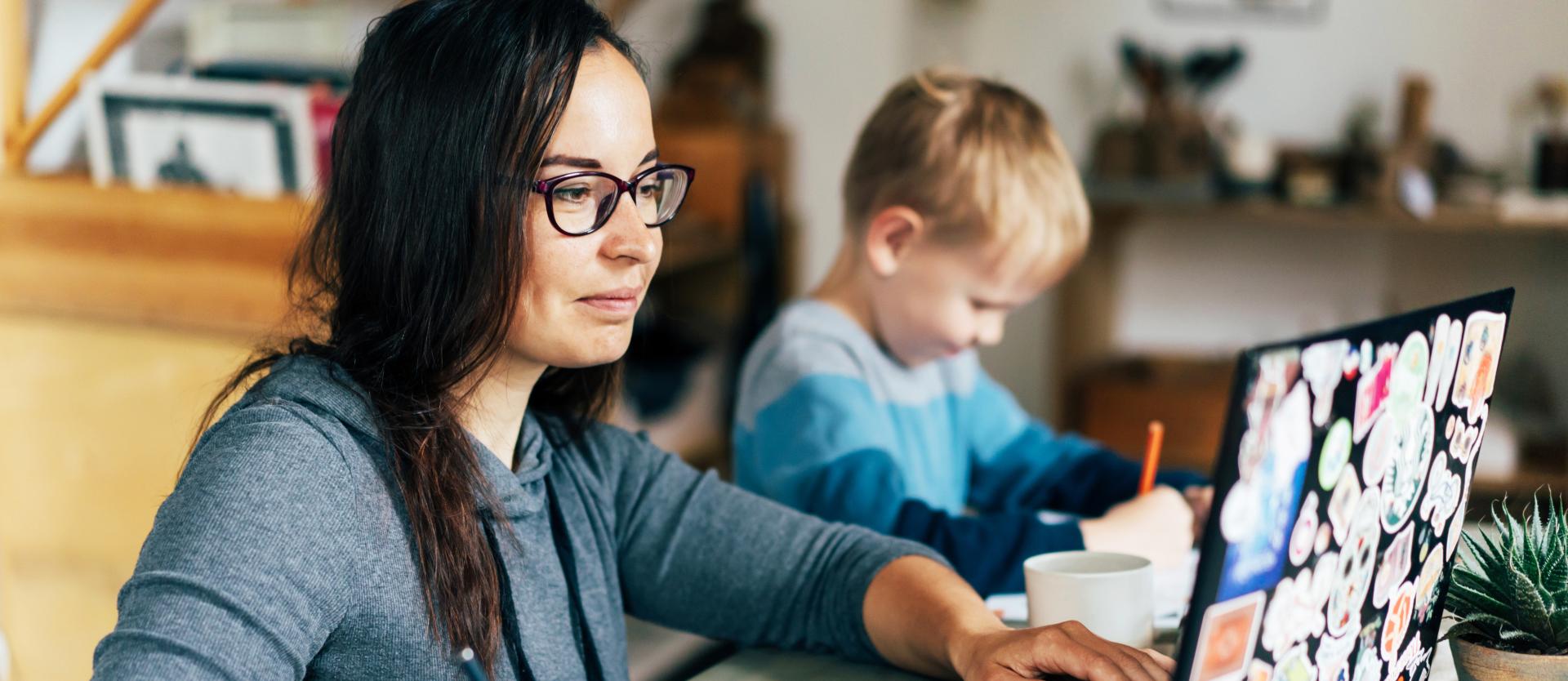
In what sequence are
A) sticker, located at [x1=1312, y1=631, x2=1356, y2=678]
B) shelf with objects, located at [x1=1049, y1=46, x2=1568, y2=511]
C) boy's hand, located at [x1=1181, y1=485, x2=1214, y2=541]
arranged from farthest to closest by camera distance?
shelf with objects, located at [x1=1049, y1=46, x2=1568, y2=511]
boy's hand, located at [x1=1181, y1=485, x2=1214, y2=541]
sticker, located at [x1=1312, y1=631, x2=1356, y2=678]

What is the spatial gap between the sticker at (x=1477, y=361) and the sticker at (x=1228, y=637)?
0.22 meters

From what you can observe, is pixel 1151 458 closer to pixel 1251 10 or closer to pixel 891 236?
pixel 891 236

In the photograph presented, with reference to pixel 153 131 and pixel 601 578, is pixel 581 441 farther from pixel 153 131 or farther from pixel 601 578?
pixel 153 131

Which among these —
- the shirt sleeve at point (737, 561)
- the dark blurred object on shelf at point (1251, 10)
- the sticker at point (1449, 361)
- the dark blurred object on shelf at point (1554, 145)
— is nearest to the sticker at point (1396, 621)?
the sticker at point (1449, 361)

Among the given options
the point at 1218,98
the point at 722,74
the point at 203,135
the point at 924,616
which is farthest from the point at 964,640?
the point at 1218,98

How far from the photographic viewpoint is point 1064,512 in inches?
56.7

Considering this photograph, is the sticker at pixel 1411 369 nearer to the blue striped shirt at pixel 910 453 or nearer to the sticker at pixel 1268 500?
the sticker at pixel 1268 500

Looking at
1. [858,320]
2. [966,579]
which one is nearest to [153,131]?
[858,320]

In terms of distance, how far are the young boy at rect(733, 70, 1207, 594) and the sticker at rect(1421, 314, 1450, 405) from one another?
485 mm

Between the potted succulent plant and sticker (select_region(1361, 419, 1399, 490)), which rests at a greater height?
sticker (select_region(1361, 419, 1399, 490))

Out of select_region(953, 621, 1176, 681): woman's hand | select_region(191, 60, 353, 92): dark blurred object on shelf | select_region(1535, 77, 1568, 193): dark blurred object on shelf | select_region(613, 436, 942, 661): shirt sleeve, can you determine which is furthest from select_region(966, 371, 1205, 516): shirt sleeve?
select_region(1535, 77, 1568, 193): dark blurred object on shelf

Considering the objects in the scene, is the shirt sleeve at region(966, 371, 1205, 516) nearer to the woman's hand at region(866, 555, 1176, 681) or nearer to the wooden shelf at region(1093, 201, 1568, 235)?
the woman's hand at region(866, 555, 1176, 681)

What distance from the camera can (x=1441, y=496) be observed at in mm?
735

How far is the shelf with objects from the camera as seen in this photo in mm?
2818
